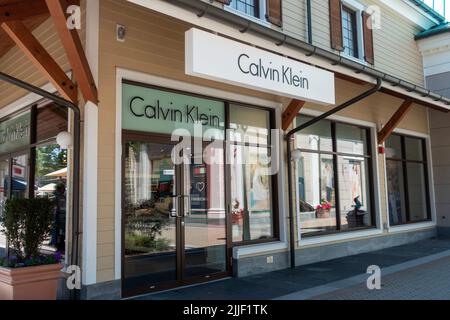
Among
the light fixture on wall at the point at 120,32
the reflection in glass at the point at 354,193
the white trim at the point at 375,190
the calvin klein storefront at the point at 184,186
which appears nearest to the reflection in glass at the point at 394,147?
the white trim at the point at 375,190

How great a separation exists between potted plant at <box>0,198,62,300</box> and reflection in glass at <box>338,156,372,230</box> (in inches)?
245

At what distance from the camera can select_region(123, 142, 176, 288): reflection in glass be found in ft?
19.5

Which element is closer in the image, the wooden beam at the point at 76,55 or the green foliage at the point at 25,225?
the wooden beam at the point at 76,55

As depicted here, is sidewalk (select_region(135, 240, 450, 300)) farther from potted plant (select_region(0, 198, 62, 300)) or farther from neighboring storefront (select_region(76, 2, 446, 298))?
potted plant (select_region(0, 198, 62, 300))

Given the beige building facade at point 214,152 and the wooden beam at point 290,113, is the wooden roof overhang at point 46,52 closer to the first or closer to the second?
the beige building facade at point 214,152

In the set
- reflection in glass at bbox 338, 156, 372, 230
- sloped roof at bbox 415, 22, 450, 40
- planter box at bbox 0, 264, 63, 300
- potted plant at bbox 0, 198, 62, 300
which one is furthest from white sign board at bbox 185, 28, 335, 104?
sloped roof at bbox 415, 22, 450, 40

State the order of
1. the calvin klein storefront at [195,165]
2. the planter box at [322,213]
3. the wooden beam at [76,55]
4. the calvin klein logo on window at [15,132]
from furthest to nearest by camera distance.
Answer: the planter box at [322,213] < the calvin klein logo on window at [15,132] < the calvin klein storefront at [195,165] < the wooden beam at [76,55]

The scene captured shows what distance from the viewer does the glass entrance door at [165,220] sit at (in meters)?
5.95

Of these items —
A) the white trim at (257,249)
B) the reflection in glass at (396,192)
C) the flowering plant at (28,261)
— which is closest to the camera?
the flowering plant at (28,261)

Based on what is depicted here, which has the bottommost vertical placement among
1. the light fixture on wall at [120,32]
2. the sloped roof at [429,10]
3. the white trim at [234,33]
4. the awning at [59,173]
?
the awning at [59,173]

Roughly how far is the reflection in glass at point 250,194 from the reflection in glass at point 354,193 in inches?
93.4

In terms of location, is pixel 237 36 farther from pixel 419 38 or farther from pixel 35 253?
pixel 419 38

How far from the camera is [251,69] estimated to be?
5.36 metres
